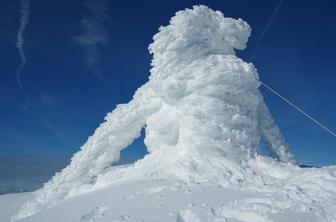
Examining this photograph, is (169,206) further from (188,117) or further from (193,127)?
(188,117)

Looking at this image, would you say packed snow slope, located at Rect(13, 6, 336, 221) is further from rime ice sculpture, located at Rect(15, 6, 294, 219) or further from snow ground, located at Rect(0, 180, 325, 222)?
snow ground, located at Rect(0, 180, 325, 222)

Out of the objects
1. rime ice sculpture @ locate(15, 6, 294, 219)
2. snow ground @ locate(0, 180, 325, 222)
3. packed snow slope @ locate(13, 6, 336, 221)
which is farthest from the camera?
Answer: rime ice sculpture @ locate(15, 6, 294, 219)

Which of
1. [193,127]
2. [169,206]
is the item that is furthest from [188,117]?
[169,206]

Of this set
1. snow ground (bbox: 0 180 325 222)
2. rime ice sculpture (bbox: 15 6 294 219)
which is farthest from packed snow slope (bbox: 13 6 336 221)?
snow ground (bbox: 0 180 325 222)

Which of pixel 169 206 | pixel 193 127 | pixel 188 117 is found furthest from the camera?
pixel 188 117

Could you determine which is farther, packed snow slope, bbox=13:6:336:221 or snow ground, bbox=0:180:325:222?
packed snow slope, bbox=13:6:336:221

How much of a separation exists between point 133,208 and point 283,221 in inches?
209

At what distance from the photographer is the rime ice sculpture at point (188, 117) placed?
66.8 feet

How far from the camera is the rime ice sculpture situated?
66.8 feet

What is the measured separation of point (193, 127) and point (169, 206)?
23.9ft

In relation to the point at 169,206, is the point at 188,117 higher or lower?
higher

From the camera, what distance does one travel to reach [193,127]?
2084cm

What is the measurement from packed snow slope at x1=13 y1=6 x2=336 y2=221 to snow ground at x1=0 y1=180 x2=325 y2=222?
124 centimetres

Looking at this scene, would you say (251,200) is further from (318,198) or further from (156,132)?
(156,132)
